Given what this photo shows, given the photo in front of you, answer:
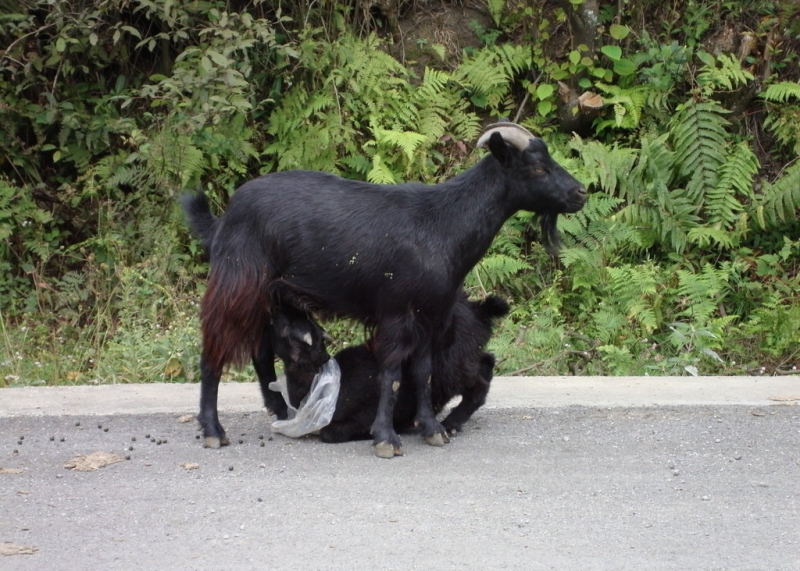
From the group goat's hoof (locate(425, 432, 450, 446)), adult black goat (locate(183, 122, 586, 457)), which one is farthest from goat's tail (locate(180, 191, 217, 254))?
goat's hoof (locate(425, 432, 450, 446))

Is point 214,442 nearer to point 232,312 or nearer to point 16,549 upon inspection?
point 232,312

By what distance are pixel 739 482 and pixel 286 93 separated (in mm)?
7152

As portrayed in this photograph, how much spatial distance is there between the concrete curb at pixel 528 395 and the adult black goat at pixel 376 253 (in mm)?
826

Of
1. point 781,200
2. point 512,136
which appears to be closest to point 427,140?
point 781,200

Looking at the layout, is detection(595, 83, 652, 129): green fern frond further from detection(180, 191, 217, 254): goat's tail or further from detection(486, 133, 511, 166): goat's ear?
detection(180, 191, 217, 254): goat's tail

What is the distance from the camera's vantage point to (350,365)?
233 inches

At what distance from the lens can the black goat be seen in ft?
18.8

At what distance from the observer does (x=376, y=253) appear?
555cm

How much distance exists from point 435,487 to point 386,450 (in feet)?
2.21

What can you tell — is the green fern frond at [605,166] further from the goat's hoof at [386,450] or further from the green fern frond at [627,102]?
the goat's hoof at [386,450]

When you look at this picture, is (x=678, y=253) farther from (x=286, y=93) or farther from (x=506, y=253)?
(x=286, y=93)

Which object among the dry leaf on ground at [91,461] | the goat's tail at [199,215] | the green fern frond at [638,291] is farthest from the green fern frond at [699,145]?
the dry leaf on ground at [91,461]

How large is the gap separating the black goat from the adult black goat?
5.9 inches

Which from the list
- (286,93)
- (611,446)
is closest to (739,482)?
(611,446)
